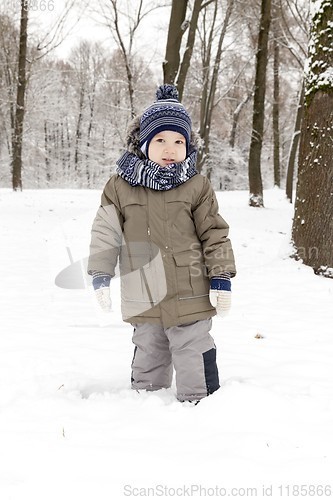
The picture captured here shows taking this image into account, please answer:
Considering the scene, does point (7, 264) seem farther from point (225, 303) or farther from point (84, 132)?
point (84, 132)

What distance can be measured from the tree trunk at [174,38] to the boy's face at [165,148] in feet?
25.2

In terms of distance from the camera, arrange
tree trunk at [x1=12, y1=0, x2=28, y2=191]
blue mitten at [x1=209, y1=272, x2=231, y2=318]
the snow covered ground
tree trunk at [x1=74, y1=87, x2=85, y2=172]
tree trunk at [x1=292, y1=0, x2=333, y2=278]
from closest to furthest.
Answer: the snow covered ground, blue mitten at [x1=209, y1=272, x2=231, y2=318], tree trunk at [x1=292, y1=0, x2=333, y2=278], tree trunk at [x1=12, y1=0, x2=28, y2=191], tree trunk at [x1=74, y1=87, x2=85, y2=172]

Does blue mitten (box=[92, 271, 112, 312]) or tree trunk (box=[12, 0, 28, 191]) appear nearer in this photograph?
blue mitten (box=[92, 271, 112, 312])

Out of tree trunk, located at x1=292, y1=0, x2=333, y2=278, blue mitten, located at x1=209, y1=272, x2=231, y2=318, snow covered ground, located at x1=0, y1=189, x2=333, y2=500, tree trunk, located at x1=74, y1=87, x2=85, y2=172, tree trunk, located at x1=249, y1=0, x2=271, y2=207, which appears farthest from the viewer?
tree trunk, located at x1=74, y1=87, x2=85, y2=172

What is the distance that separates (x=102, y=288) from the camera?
243 cm

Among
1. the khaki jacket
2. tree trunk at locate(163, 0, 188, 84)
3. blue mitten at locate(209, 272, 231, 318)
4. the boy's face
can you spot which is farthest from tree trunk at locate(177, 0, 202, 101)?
blue mitten at locate(209, 272, 231, 318)

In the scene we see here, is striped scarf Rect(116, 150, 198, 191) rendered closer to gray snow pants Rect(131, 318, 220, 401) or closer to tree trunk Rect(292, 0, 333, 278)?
A: gray snow pants Rect(131, 318, 220, 401)

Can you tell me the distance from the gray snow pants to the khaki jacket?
8 centimetres

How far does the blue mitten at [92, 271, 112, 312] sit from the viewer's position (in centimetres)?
243

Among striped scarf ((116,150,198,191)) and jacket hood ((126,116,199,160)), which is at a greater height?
jacket hood ((126,116,199,160))

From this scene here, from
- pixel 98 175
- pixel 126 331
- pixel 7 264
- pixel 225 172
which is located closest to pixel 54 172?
pixel 98 175

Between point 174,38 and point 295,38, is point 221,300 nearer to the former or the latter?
point 174,38

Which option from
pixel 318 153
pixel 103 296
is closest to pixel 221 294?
pixel 103 296

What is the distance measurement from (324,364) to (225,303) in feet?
4.05
